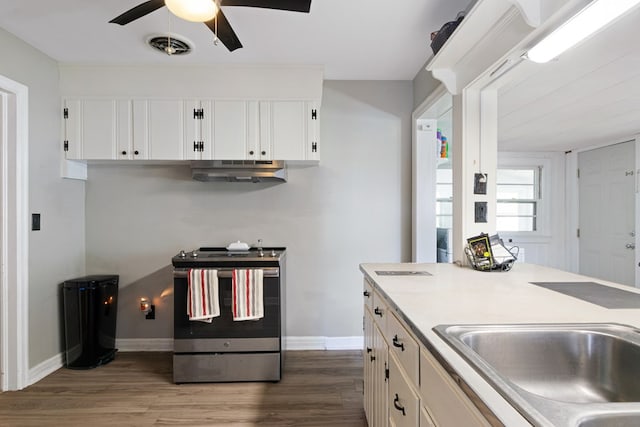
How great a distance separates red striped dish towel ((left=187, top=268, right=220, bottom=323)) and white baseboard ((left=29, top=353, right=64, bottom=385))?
1.24 m

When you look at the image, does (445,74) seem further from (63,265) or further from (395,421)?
(63,265)

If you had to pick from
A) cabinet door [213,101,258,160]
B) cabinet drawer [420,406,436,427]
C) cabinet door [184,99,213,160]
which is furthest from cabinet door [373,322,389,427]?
cabinet door [184,99,213,160]

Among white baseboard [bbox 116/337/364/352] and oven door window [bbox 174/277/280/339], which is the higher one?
oven door window [bbox 174/277/280/339]

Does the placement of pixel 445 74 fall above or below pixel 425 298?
above

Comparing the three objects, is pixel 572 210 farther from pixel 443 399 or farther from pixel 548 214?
pixel 443 399

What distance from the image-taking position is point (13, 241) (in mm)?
2299

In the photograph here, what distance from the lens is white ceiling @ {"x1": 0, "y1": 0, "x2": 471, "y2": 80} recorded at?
201 cm

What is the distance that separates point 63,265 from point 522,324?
3262mm

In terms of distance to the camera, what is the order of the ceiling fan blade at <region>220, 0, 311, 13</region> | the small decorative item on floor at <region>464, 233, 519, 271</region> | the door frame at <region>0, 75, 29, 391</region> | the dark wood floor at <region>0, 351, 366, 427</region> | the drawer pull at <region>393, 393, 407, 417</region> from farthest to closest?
the door frame at <region>0, 75, 29, 391</region> → the dark wood floor at <region>0, 351, 366, 427</region> → the small decorative item on floor at <region>464, 233, 519, 271</region> → the ceiling fan blade at <region>220, 0, 311, 13</region> → the drawer pull at <region>393, 393, 407, 417</region>

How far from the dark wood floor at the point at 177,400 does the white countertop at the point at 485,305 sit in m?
1.03

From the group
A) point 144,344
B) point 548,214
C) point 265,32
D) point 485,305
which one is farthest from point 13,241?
point 548,214

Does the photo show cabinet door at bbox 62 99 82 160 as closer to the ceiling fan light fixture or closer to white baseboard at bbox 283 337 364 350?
the ceiling fan light fixture

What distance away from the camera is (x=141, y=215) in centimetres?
304

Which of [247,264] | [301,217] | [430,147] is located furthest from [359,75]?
[247,264]
